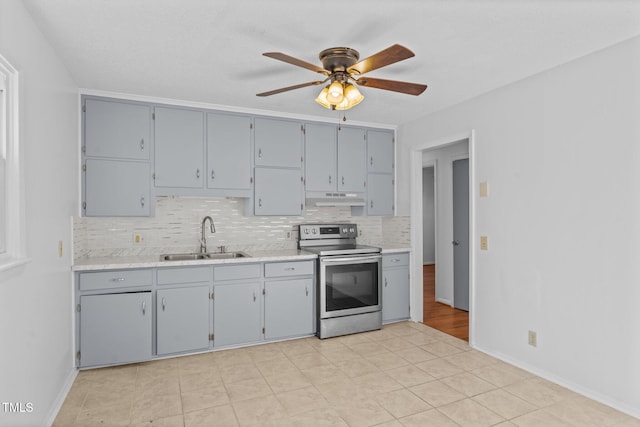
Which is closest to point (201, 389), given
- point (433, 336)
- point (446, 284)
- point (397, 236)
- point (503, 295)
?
point (433, 336)

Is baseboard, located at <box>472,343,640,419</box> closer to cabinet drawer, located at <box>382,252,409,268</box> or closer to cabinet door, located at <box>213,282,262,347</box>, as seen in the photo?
cabinet drawer, located at <box>382,252,409,268</box>

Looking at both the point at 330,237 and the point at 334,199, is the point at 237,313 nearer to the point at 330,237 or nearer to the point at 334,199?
the point at 330,237

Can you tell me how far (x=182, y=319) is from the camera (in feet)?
11.3

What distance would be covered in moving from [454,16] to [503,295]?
7.75 ft

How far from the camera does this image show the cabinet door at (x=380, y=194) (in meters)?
4.68

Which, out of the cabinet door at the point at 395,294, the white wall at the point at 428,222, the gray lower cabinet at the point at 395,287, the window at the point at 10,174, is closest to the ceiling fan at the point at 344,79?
the window at the point at 10,174

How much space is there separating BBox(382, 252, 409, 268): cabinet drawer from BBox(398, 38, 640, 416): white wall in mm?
1023

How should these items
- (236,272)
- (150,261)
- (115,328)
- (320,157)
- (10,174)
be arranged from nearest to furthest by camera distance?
(10,174), (115,328), (150,261), (236,272), (320,157)

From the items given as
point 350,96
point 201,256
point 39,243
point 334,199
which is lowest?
point 201,256

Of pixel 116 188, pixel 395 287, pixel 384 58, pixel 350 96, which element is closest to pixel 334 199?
pixel 395 287

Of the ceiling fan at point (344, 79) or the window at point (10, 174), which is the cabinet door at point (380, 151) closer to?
the ceiling fan at point (344, 79)

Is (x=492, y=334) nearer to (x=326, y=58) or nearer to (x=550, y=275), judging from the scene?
(x=550, y=275)

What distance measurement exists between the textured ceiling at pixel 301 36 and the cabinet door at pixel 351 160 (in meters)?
1.26

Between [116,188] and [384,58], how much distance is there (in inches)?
108
